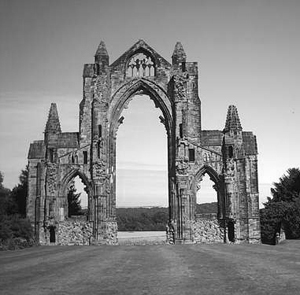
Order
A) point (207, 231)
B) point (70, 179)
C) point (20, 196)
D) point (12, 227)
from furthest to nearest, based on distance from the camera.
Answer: point (20, 196), point (70, 179), point (207, 231), point (12, 227)

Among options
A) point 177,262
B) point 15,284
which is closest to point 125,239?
point 177,262

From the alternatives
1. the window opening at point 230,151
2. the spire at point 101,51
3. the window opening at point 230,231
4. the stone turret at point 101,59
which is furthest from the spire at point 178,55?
the window opening at point 230,231

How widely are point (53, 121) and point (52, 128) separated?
0.72 meters

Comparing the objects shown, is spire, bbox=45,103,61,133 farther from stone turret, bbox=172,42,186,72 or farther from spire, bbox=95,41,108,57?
stone turret, bbox=172,42,186,72

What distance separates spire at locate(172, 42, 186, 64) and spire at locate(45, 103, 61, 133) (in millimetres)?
10375

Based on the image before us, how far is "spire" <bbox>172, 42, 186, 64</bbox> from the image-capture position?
36594 mm

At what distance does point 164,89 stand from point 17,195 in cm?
1690

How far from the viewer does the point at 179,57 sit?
3662 centimetres

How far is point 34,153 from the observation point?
3631cm

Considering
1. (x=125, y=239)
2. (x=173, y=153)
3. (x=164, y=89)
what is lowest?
(x=125, y=239)

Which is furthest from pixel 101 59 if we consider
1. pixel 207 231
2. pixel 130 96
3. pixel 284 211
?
pixel 284 211

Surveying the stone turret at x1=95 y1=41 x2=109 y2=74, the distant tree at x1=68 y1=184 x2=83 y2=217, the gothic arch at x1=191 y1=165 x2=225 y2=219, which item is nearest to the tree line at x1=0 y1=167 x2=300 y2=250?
the distant tree at x1=68 y1=184 x2=83 y2=217

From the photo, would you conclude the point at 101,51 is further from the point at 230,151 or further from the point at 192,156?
the point at 230,151

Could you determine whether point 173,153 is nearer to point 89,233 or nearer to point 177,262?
point 89,233
